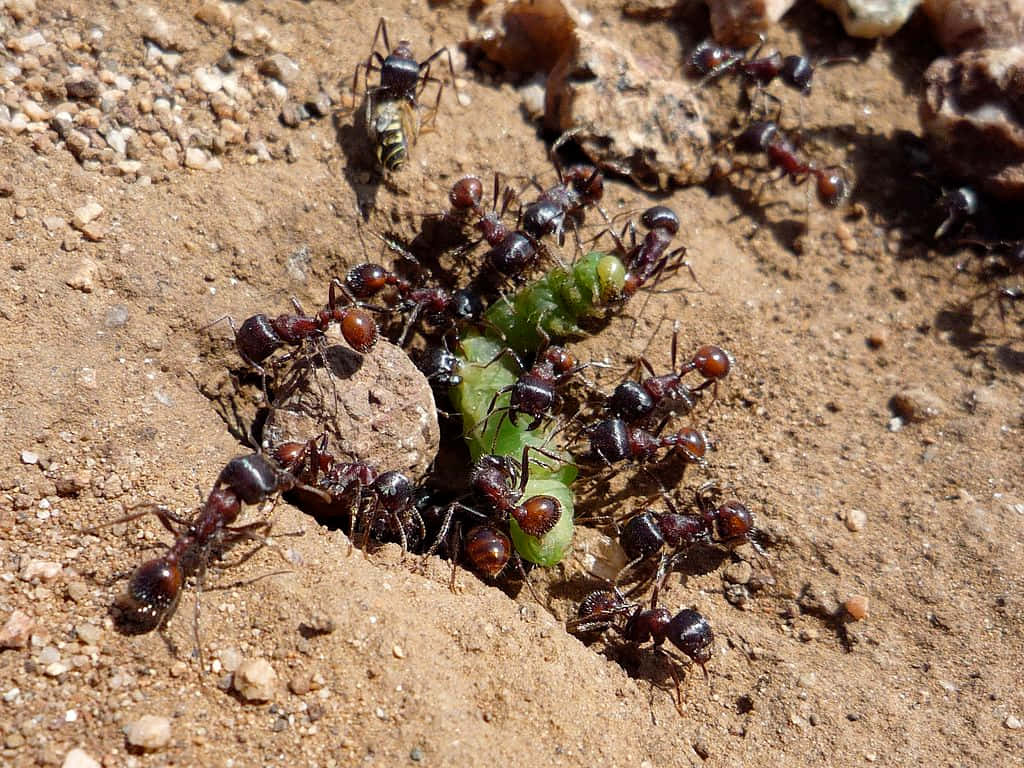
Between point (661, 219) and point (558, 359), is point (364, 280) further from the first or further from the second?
point (661, 219)

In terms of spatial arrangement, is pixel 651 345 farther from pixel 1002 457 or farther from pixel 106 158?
pixel 106 158

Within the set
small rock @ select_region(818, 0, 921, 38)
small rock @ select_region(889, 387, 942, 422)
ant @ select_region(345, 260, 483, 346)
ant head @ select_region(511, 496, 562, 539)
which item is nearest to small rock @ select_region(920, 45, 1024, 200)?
small rock @ select_region(818, 0, 921, 38)

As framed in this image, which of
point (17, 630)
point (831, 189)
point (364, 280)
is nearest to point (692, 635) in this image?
point (364, 280)

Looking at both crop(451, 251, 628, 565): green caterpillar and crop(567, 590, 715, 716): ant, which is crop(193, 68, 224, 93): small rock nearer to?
crop(451, 251, 628, 565): green caterpillar

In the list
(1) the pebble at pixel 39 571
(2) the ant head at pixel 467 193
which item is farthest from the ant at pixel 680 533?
(1) the pebble at pixel 39 571

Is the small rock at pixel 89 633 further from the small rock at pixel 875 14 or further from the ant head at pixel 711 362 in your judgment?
the small rock at pixel 875 14

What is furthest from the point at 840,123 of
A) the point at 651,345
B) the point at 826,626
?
the point at 826,626
